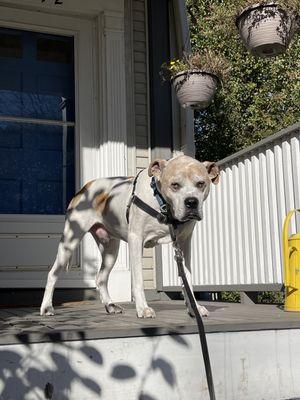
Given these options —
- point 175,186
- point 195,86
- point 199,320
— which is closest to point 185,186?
point 175,186

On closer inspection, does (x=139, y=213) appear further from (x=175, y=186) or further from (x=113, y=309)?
(x=113, y=309)

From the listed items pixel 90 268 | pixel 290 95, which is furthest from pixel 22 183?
pixel 290 95

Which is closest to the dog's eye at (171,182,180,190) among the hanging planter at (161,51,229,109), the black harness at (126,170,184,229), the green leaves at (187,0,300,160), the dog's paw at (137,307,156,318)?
the black harness at (126,170,184,229)

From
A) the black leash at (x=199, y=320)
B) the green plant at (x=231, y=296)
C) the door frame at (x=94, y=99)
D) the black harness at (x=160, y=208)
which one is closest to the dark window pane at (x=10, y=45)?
the door frame at (x=94, y=99)

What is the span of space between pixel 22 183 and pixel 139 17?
7.79 ft

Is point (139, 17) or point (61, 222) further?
point (139, 17)

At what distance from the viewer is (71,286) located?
5621mm

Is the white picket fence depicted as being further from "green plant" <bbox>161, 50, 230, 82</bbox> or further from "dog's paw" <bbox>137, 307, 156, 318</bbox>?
"dog's paw" <bbox>137, 307, 156, 318</bbox>

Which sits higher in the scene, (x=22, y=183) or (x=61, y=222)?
(x=22, y=183)

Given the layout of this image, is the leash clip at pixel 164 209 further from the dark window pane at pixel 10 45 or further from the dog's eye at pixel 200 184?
the dark window pane at pixel 10 45

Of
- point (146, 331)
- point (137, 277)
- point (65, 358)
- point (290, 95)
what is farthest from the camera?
point (290, 95)

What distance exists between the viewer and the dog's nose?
9.88 feet

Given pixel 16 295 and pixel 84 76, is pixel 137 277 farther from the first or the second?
pixel 84 76

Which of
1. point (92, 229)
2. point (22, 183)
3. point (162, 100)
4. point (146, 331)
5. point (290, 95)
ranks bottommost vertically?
point (146, 331)
